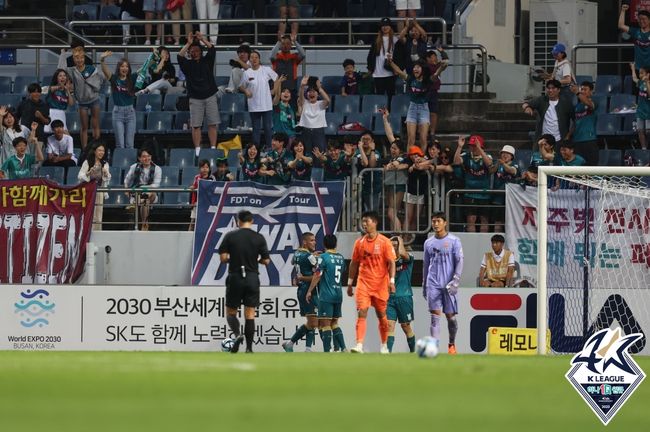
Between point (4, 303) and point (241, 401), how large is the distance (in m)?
10.2

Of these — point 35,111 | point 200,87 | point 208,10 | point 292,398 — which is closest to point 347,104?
point 200,87

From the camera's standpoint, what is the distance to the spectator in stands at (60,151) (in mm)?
25266

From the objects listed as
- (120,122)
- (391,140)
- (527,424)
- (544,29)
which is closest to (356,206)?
(391,140)

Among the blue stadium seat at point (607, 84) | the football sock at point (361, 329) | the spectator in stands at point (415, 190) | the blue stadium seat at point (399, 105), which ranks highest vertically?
the blue stadium seat at point (607, 84)

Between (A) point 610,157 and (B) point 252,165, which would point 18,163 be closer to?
(B) point 252,165

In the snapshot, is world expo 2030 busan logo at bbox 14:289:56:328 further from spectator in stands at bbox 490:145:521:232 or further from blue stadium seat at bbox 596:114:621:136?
blue stadium seat at bbox 596:114:621:136

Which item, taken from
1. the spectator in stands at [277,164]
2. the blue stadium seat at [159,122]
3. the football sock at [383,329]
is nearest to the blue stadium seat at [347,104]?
the spectator in stands at [277,164]

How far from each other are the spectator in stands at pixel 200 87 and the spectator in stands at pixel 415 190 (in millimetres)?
4461

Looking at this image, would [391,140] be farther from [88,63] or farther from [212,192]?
[88,63]

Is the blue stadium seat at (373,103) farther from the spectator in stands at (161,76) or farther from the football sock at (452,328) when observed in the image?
the football sock at (452,328)

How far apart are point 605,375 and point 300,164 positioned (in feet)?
35.3

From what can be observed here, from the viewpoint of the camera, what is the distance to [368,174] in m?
23.0

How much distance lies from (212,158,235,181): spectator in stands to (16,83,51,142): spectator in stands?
372cm

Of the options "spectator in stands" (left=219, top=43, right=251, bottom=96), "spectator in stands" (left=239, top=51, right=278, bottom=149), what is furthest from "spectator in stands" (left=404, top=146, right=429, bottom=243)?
"spectator in stands" (left=219, top=43, right=251, bottom=96)
